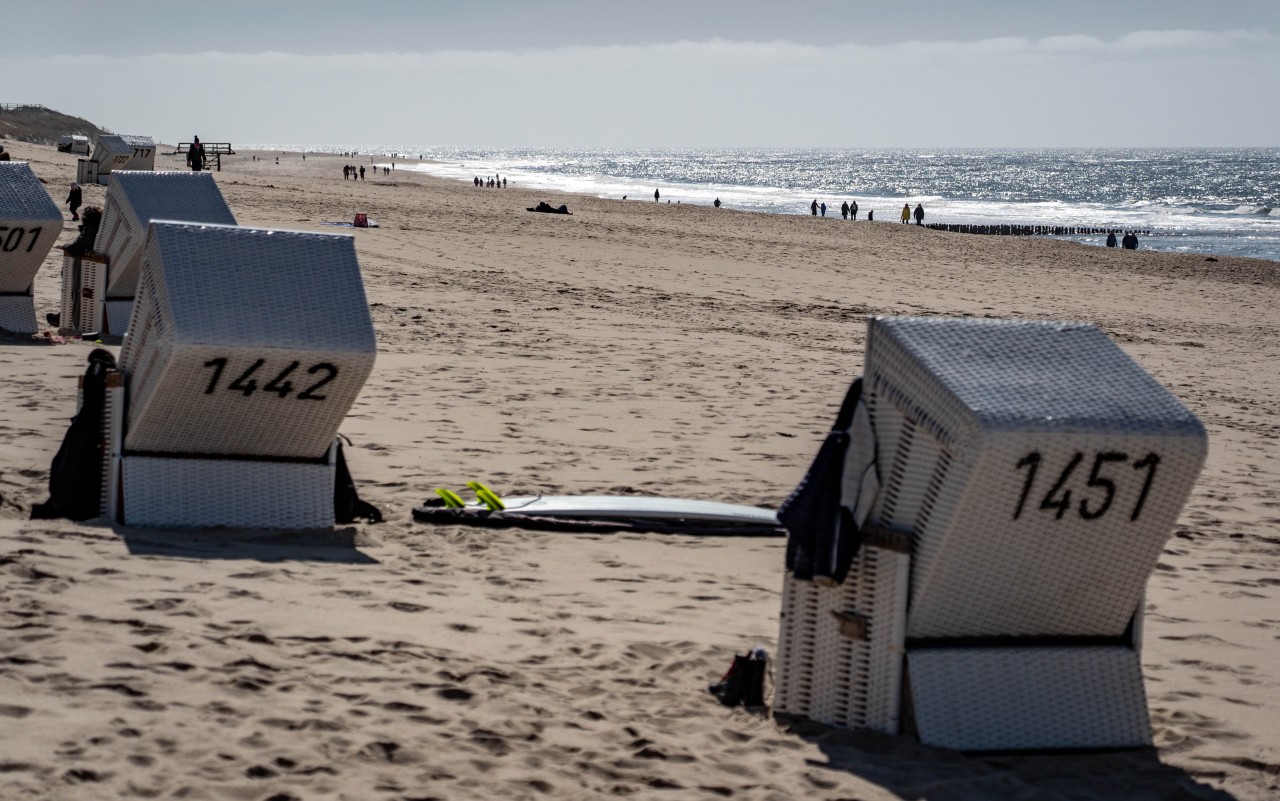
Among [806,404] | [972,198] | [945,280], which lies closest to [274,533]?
[806,404]

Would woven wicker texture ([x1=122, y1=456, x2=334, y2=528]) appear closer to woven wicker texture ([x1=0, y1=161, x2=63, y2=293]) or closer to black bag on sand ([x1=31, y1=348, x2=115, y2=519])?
black bag on sand ([x1=31, y1=348, x2=115, y2=519])

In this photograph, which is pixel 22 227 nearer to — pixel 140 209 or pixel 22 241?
pixel 22 241

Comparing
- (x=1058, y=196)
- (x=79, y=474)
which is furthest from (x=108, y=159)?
(x=1058, y=196)

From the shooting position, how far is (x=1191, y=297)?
27.1 metres

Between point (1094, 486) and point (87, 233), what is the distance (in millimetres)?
11713

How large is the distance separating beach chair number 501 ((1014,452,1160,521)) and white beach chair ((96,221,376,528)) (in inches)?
144

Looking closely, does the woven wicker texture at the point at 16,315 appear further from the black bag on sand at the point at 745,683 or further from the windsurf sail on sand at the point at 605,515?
the black bag on sand at the point at 745,683

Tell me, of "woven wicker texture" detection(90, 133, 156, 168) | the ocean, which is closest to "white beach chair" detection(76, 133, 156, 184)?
"woven wicker texture" detection(90, 133, 156, 168)

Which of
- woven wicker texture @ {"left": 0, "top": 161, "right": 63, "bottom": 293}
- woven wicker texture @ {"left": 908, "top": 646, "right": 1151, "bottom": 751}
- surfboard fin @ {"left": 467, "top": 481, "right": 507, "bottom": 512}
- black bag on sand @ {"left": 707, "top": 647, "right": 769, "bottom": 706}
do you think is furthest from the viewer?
woven wicker texture @ {"left": 0, "top": 161, "right": 63, "bottom": 293}

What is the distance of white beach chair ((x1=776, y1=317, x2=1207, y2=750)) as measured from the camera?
4594 millimetres

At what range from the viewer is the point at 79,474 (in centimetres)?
703

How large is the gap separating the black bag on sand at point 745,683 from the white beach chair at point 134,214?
8.73m

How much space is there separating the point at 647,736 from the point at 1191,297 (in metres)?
25.0

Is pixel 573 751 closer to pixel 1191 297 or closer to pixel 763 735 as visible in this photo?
pixel 763 735
